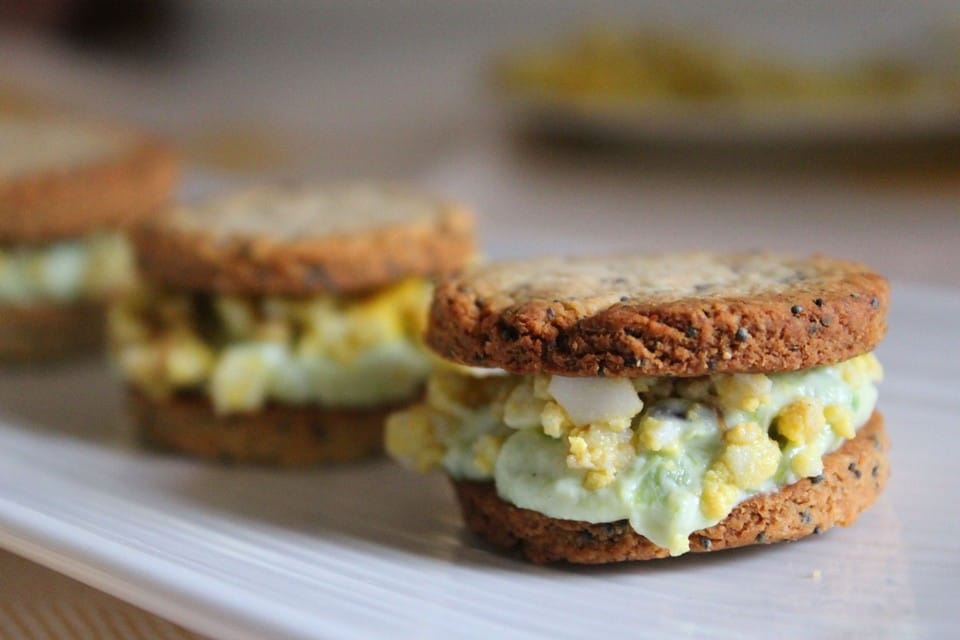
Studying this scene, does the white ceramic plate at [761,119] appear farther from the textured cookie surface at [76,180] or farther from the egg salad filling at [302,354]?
the egg salad filling at [302,354]

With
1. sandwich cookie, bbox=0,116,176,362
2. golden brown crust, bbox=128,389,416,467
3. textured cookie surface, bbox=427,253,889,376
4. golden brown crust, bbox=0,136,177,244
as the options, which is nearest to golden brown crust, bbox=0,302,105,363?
sandwich cookie, bbox=0,116,176,362

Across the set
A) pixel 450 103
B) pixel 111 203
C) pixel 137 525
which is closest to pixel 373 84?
pixel 450 103

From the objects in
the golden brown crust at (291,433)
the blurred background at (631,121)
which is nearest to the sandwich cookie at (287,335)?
the golden brown crust at (291,433)

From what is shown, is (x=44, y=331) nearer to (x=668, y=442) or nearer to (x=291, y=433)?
(x=291, y=433)

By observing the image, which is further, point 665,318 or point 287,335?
point 287,335

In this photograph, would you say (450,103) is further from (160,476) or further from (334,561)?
(334,561)

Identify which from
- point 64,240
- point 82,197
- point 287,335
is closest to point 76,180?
point 82,197

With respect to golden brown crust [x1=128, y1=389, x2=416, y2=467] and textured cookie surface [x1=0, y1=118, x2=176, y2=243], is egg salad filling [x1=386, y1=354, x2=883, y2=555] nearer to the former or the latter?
golden brown crust [x1=128, y1=389, x2=416, y2=467]

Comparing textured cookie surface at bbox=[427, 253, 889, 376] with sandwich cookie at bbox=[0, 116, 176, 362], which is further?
sandwich cookie at bbox=[0, 116, 176, 362]
